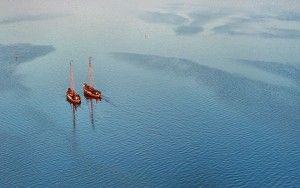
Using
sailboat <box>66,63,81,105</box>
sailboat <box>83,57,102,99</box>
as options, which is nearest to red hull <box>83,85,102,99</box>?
sailboat <box>83,57,102,99</box>

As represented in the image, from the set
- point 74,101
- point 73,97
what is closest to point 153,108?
point 74,101

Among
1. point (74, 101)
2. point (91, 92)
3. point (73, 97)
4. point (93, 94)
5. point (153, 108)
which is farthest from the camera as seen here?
point (91, 92)

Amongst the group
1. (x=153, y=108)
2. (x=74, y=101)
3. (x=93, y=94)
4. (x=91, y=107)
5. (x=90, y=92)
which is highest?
(x=90, y=92)

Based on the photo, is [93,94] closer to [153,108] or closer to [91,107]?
[91,107]

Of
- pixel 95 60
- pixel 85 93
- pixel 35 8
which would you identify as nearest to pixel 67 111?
pixel 85 93

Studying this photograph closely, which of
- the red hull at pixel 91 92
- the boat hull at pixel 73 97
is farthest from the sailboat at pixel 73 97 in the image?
the red hull at pixel 91 92

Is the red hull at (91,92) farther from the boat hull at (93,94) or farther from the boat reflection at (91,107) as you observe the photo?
the boat reflection at (91,107)

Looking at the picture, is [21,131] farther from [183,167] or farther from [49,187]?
[183,167]

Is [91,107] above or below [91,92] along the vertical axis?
below
